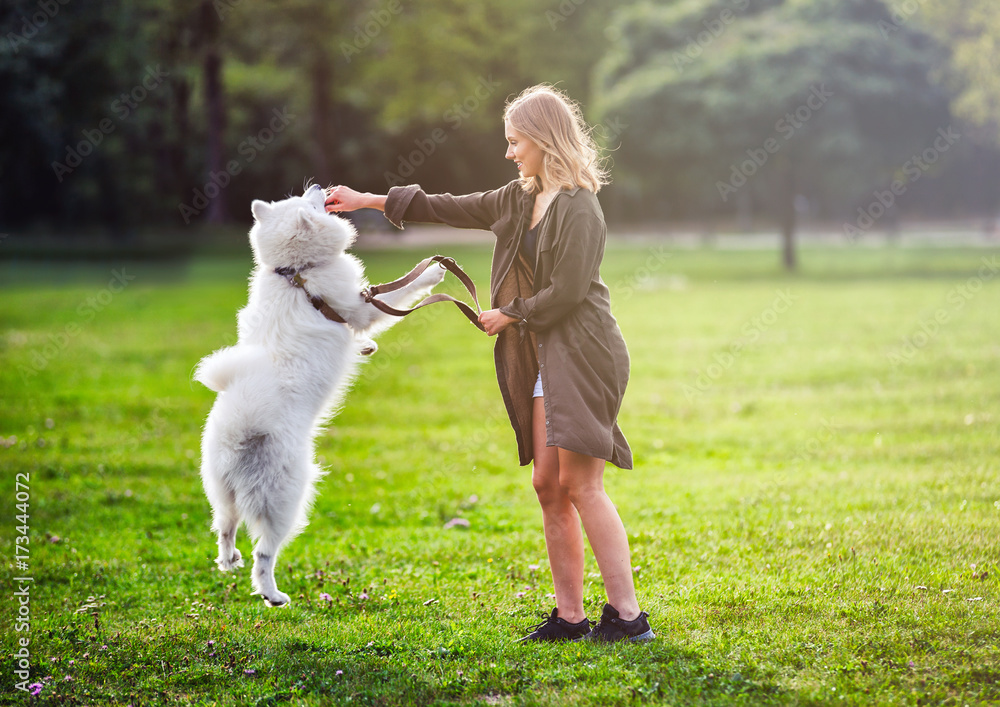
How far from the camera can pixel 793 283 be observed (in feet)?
82.8

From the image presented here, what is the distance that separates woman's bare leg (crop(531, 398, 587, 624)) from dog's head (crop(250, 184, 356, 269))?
1.44 m

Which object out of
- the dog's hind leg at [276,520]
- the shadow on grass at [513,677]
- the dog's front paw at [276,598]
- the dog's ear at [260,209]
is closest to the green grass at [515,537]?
the shadow on grass at [513,677]

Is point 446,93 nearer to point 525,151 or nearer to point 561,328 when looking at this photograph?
point 525,151

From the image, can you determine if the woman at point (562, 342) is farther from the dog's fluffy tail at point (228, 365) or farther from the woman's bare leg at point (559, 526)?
the dog's fluffy tail at point (228, 365)

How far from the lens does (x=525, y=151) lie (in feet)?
14.5

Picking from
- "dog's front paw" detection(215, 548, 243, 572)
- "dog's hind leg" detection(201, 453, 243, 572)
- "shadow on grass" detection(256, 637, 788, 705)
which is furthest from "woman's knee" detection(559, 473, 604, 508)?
"dog's front paw" detection(215, 548, 243, 572)

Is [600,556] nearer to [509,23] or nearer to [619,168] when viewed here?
[619,168]

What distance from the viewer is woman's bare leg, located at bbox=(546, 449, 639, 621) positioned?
4.47 metres

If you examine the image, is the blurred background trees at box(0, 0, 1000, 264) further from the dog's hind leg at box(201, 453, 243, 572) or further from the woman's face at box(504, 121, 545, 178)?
the dog's hind leg at box(201, 453, 243, 572)

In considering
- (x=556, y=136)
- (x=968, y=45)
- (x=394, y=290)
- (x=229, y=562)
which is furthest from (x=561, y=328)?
(x=968, y=45)

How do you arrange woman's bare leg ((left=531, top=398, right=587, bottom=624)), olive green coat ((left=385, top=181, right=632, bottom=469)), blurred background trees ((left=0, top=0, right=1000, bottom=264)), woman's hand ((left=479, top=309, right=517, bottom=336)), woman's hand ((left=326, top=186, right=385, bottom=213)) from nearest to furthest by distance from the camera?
olive green coat ((left=385, top=181, right=632, bottom=469)) → woman's hand ((left=479, top=309, right=517, bottom=336)) → woman's bare leg ((left=531, top=398, right=587, bottom=624)) → woman's hand ((left=326, top=186, right=385, bottom=213)) → blurred background trees ((left=0, top=0, right=1000, bottom=264))

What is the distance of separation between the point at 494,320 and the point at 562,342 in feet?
1.17

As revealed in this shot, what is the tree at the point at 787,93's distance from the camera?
2655cm

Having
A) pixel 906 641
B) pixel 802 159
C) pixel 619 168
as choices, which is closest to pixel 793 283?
pixel 802 159
